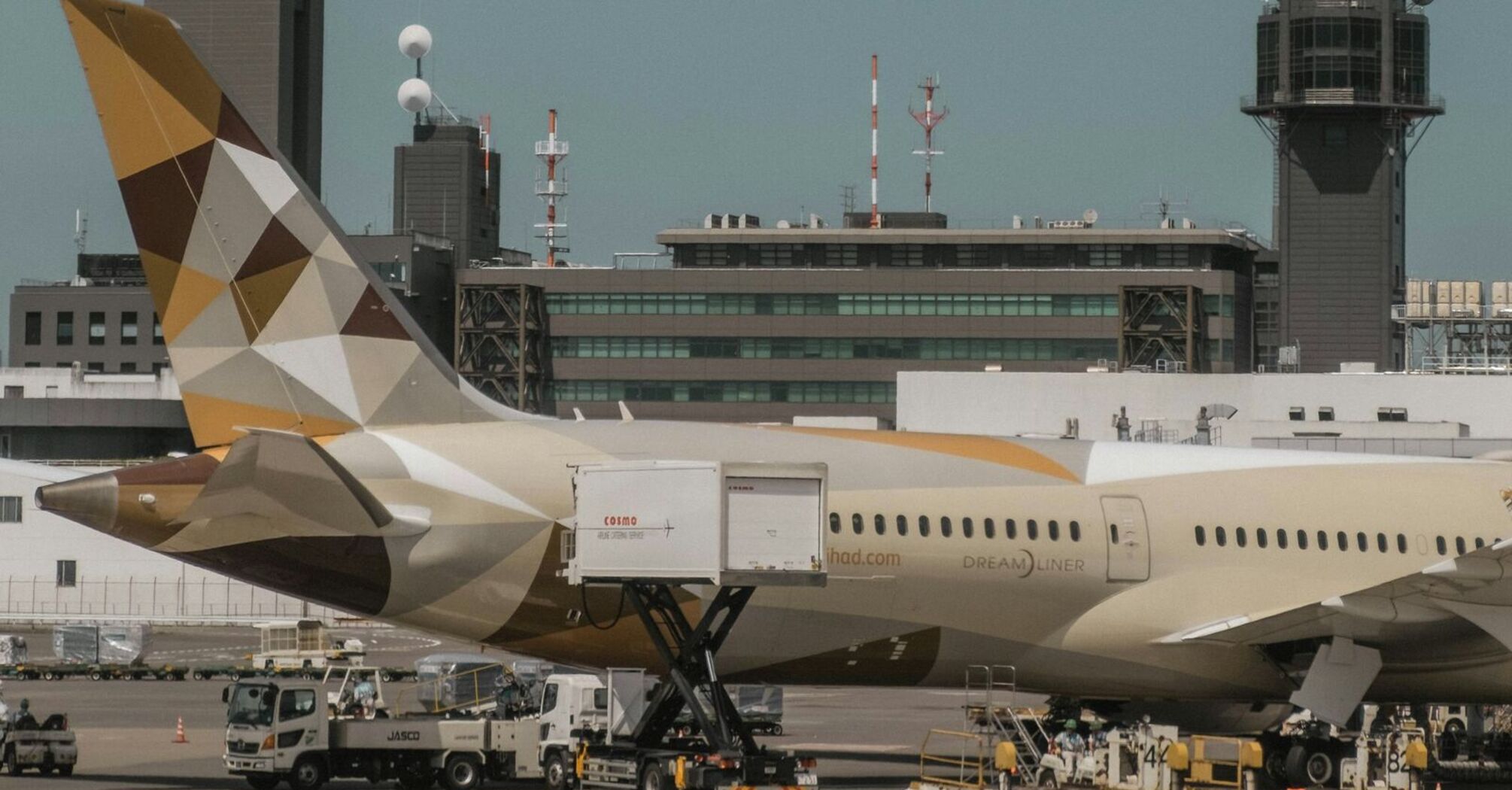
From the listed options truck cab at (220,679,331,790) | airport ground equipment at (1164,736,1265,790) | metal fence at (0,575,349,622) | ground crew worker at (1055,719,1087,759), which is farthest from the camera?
metal fence at (0,575,349,622)

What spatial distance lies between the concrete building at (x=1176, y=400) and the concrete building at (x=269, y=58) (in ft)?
243

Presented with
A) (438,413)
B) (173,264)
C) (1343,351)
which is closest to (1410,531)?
(438,413)

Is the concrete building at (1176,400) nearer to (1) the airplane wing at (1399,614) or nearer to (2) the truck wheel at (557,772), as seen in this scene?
(1) the airplane wing at (1399,614)

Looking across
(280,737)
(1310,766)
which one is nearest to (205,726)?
(280,737)

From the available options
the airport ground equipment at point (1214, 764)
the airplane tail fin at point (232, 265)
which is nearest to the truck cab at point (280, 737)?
the airplane tail fin at point (232, 265)

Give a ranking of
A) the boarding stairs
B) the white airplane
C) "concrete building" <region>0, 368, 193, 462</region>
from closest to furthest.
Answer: the white airplane, the boarding stairs, "concrete building" <region>0, 368, 193, 462</region>

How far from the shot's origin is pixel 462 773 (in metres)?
35.9

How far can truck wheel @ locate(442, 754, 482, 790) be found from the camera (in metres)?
35.8

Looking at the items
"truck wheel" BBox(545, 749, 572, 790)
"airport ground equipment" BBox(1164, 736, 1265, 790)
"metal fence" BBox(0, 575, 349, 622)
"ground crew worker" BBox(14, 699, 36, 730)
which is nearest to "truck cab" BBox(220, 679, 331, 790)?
"truck wheel" BBox(545, 749, 572, 790)

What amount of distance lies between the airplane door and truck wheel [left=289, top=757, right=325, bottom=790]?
42.6 feet

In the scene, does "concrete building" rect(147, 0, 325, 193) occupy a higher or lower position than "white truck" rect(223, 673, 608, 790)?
higher

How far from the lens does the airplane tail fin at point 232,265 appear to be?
103 feet

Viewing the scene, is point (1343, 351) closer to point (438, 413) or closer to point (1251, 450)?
point (1251, 450)

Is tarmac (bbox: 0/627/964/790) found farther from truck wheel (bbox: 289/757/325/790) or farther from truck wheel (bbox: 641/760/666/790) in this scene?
truck wheel (bbox: 641/760/666/790)
